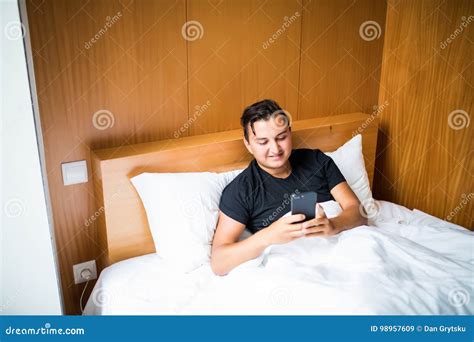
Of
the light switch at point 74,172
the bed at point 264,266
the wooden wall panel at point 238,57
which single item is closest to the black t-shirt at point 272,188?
the bed at point 264,266

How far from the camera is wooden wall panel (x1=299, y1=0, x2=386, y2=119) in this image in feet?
7.07

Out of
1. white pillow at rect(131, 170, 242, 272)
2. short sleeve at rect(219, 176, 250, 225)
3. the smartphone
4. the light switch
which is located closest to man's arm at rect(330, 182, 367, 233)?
the smartphone

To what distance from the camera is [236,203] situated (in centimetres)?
171

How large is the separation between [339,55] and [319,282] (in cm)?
125

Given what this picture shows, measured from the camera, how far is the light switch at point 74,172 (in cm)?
176

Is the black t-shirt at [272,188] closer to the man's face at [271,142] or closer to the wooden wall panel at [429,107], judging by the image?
the man's face at [271,142]

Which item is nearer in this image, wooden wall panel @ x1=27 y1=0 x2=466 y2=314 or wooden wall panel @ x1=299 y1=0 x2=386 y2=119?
wooden wall panel @ x1=27 y1=0 x2=466 y2=314

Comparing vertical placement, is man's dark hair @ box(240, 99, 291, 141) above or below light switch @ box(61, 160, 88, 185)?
above

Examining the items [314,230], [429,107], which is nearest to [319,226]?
[314,230]

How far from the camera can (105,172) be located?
5.58 feet

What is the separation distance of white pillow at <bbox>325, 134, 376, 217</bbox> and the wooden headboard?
216mm

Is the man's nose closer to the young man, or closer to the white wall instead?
the young man

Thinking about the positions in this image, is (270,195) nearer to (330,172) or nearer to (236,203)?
(236,203)
